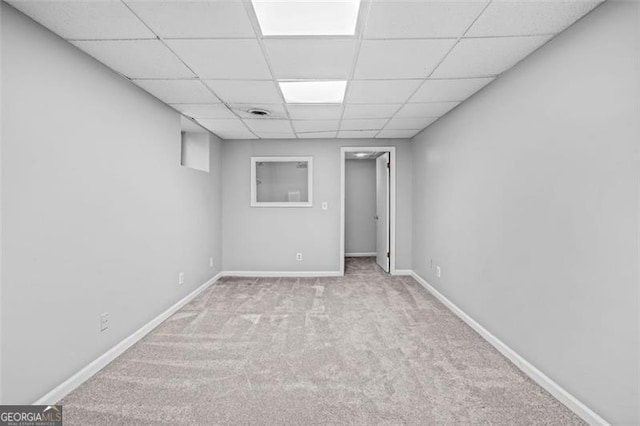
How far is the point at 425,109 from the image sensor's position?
313 cm

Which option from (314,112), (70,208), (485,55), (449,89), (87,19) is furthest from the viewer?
(314,112)

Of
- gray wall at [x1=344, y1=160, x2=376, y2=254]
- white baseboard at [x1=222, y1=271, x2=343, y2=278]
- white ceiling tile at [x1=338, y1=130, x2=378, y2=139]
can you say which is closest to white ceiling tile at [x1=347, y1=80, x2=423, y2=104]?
white ceiling tile at [x1=338, y1=130, x2=378, y2=139]

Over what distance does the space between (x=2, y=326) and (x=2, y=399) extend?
15.4 inches

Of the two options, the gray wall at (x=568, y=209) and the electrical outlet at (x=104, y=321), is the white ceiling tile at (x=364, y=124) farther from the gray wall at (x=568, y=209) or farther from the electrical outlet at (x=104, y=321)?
the electrical outlet at (x=104, y=321)

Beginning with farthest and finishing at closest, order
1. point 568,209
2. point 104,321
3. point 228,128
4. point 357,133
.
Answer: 1. point 357,133
2. point 228,128
3. point 104,321
4. point 568,209

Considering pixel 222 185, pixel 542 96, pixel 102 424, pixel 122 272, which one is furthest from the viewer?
pixel 222 185

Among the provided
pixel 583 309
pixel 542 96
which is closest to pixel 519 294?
pixel 583 309

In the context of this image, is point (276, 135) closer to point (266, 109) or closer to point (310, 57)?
point (266, 109)

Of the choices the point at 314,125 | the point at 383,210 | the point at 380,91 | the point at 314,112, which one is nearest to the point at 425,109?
the point at 380,91

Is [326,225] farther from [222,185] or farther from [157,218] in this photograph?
[157,218]

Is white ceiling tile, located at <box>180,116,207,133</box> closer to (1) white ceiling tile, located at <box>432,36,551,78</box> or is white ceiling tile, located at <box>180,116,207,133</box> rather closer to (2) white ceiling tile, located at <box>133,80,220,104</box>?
(2) white ceiling tile, located at <box>133,80,220,104</box>

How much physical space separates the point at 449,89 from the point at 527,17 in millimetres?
1004

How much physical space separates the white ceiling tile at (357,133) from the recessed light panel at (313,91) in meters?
1.26

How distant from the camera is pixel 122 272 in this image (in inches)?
90.7
